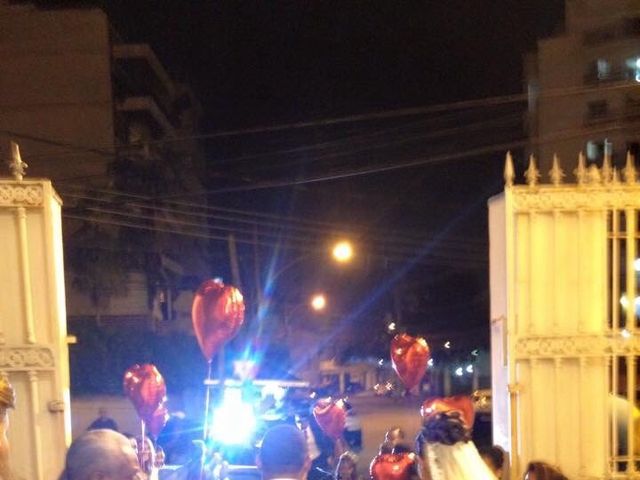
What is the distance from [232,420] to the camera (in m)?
7.81

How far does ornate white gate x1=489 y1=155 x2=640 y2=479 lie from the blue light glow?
400cm

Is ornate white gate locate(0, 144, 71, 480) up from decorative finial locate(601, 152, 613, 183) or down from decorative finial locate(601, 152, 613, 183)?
down

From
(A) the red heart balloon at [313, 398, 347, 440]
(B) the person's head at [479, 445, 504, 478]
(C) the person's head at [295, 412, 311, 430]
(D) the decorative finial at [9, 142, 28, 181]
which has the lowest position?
(C) the person's head at [295, 412, 311, 430]

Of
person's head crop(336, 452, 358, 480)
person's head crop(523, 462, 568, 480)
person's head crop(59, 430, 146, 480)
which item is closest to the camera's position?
person's head crop(59, 430, 146, 480)

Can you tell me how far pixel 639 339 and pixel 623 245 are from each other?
910 mm

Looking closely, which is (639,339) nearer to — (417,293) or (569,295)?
(569,295)

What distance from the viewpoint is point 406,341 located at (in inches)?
242

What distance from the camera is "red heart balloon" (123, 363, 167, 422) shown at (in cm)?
571

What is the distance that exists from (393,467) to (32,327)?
9.24 ft

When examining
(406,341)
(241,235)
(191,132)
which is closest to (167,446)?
(406,341)

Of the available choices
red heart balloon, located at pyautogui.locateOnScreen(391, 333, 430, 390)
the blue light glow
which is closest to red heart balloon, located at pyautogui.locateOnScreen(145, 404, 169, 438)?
the blue light glow

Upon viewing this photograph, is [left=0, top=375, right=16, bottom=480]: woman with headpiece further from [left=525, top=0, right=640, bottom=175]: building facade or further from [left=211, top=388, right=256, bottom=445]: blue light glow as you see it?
[left=525, top=0, right=640, bottom=175]: building facade

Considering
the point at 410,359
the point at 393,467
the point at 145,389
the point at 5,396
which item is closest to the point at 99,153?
the point at 145,389

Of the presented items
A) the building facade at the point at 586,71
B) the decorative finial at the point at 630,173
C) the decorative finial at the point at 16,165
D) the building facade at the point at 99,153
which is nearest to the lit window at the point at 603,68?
the building facade at the point at 586,71
